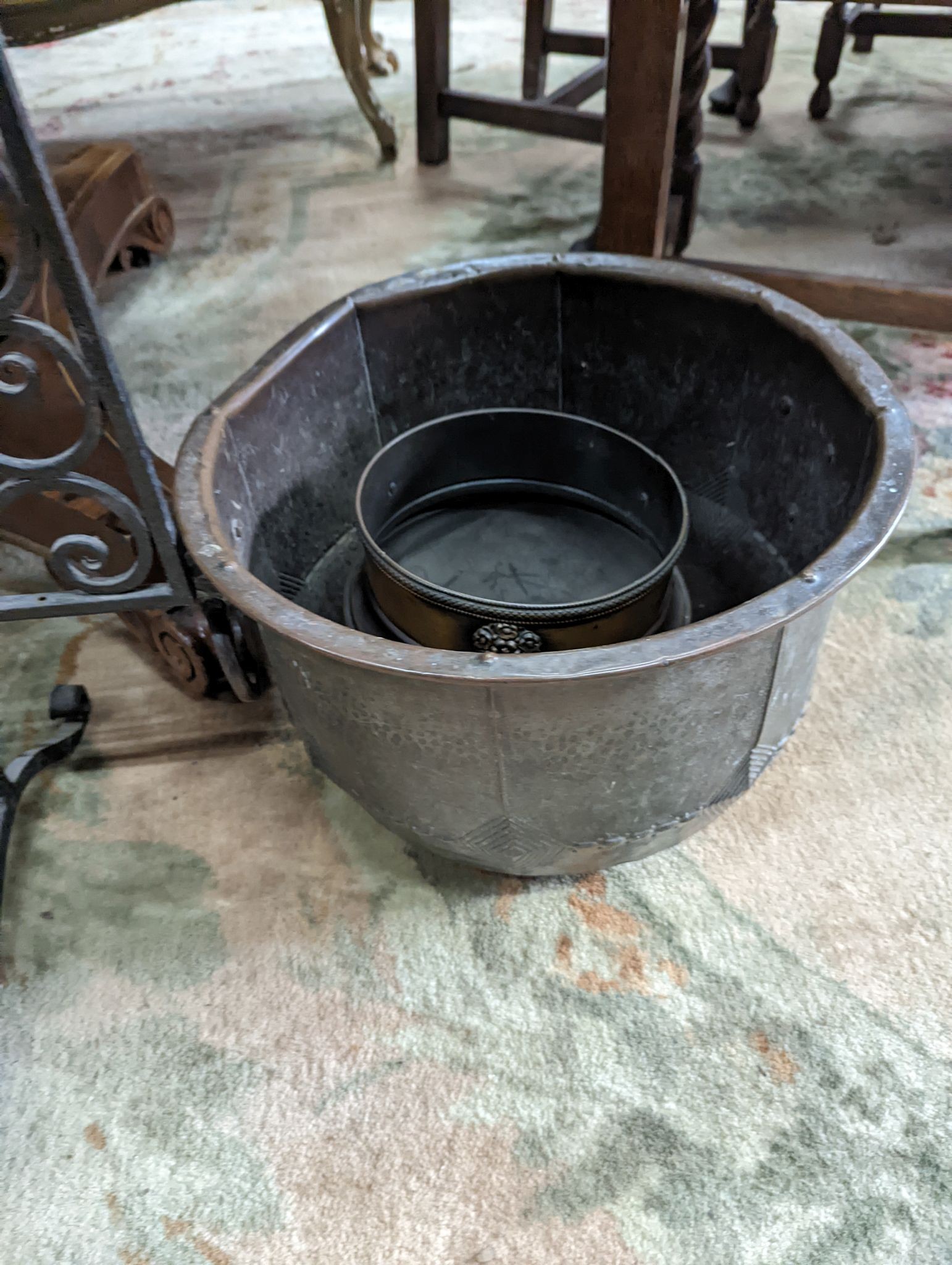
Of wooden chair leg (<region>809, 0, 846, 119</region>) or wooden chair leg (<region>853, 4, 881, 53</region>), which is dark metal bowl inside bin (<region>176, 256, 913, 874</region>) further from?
wooden chair leg (<region>853, 4, 881, 53</region>)

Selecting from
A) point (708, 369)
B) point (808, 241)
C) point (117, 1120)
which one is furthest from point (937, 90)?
point (117, 1120)

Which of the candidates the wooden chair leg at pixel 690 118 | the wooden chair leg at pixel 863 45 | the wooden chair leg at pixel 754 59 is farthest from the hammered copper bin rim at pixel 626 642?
the wooden chair leg at pixel 863 45

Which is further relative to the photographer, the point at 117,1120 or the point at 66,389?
the point at 66,389

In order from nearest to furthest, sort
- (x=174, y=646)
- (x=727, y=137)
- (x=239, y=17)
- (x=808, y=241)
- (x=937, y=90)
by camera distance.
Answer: (x=174, y=646) → (x=808, y=241) → (x=727, y=137) → (x=937, y=90) → (x=239, y=17)

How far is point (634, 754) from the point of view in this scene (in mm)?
922

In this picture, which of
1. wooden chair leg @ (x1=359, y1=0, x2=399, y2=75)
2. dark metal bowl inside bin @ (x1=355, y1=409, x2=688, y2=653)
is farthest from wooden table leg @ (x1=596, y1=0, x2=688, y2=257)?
wooden chair leg @ (x1=359, y1=0, x2=399, y2=75)

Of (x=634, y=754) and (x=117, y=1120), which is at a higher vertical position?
(x=634, y=754)

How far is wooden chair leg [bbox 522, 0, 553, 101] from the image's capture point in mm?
2717

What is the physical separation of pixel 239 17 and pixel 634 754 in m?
4.36

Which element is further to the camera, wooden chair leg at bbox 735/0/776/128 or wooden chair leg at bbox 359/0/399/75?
wooden chair leg at bbox 359/0/399/75

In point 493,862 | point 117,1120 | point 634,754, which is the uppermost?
point 634,754

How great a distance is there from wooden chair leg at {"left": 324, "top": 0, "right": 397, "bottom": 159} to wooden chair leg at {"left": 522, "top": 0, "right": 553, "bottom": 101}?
0.44 m

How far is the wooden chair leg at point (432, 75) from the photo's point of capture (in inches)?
94.8

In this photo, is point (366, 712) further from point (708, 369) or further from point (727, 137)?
point (727, 137)
